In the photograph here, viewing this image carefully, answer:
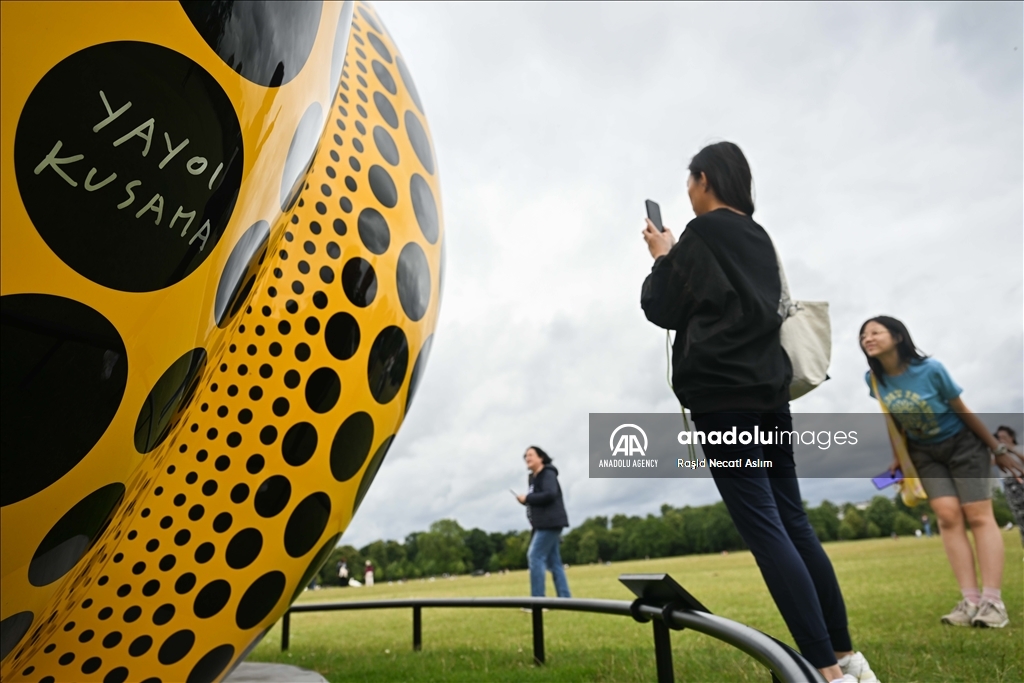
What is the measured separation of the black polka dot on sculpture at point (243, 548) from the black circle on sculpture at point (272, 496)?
0.05m

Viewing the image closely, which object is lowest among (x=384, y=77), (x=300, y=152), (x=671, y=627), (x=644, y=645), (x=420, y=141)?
(x=644, y=645)

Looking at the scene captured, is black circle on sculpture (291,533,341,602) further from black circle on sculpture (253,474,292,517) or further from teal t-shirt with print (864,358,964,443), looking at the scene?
teal t-shirt with print (864,358,964,443)

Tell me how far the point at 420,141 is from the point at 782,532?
1.58 m

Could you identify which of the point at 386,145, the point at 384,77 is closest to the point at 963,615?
the point at 386,145

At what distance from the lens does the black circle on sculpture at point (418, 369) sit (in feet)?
7.22

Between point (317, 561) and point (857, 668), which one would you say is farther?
point (317, 561)

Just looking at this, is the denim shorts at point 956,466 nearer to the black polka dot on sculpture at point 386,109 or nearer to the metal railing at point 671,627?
the metal railing at point 671,627

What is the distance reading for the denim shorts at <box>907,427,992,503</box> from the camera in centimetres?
331

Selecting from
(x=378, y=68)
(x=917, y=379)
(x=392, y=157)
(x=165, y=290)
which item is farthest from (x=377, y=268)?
(x=917, y=379)

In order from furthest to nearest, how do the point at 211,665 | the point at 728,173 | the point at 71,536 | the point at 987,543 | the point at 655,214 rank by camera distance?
1. the point at 987,543
2. the point at 655,214
3. the point at 728,173
4. the point at 211,665
5. the point at 71,536

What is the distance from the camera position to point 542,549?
5270mm

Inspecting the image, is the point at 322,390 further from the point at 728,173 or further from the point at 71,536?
the point at 728,173

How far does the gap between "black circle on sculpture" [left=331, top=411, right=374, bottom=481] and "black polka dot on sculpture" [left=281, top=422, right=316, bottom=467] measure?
0.24 feet

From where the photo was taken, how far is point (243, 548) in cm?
174
